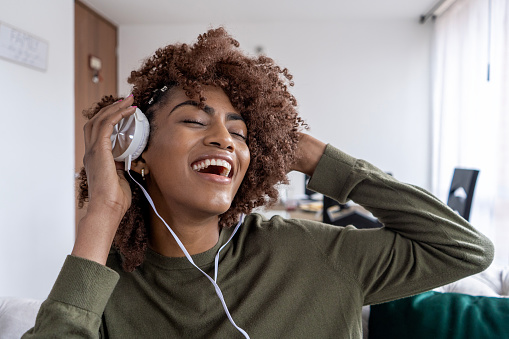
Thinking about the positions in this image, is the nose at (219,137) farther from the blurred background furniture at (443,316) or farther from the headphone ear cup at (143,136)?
the blurred background furniture at (443,316)

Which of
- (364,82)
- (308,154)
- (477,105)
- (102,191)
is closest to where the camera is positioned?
(102,191)

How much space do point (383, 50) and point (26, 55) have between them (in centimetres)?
404

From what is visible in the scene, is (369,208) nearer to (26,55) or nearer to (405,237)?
(405,237)

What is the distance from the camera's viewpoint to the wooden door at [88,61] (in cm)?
454

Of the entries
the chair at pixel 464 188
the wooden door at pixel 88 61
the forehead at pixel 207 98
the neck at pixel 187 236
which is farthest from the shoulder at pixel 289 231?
the wooden door at pixel 88 61

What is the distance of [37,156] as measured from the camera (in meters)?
3.40

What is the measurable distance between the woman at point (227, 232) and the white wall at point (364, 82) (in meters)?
4.35

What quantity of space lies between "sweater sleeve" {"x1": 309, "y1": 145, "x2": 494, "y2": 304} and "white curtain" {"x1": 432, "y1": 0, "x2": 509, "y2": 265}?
10.2 ft

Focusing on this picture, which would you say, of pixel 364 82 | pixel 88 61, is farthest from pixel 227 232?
pixel 364 82

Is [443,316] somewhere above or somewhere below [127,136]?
below

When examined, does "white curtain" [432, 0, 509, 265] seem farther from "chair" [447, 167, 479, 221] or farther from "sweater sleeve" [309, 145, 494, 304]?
"sweater sleeve" [309, 145, 494, 304]

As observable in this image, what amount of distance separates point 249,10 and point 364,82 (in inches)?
66.6

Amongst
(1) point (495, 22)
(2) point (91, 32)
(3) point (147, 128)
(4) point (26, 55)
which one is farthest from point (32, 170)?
(1) point (495, 22)

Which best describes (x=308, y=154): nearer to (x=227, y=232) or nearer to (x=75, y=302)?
(x=227, y=232)
